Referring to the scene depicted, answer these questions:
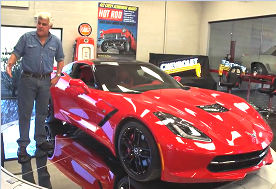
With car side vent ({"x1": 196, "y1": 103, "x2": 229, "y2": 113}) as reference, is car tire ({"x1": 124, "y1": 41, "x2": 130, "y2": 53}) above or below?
above

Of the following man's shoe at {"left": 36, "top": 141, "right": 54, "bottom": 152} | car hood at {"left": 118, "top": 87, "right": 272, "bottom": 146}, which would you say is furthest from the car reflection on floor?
car hood at {"left": 118, "top": 87, "right": 272, "bottom": 146}

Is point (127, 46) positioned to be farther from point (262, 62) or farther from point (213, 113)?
point (213, 113)

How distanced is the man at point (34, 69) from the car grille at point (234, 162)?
183cm

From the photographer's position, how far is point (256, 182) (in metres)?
2.55

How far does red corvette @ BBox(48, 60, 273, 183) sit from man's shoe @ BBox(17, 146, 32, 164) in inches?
23.6

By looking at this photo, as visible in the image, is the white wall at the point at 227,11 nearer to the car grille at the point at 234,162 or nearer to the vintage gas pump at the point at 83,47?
the vintage gas pump at the point at 83,47

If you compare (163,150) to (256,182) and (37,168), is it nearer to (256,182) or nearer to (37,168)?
(256,182)

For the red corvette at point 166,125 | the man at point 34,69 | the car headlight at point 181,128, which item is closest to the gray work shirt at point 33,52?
the man at point 34,69

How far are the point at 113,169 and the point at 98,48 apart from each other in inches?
209

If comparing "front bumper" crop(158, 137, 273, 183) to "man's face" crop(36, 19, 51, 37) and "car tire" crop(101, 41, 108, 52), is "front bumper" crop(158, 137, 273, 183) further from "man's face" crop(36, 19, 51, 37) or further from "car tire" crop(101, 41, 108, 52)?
"car tire" crop(101, 41, 108, 52)

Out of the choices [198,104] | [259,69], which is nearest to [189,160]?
[198,104]

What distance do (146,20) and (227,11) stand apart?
225 centimetres

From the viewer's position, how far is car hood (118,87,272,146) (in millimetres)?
2239

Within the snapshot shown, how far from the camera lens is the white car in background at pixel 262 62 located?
22.4 ft
